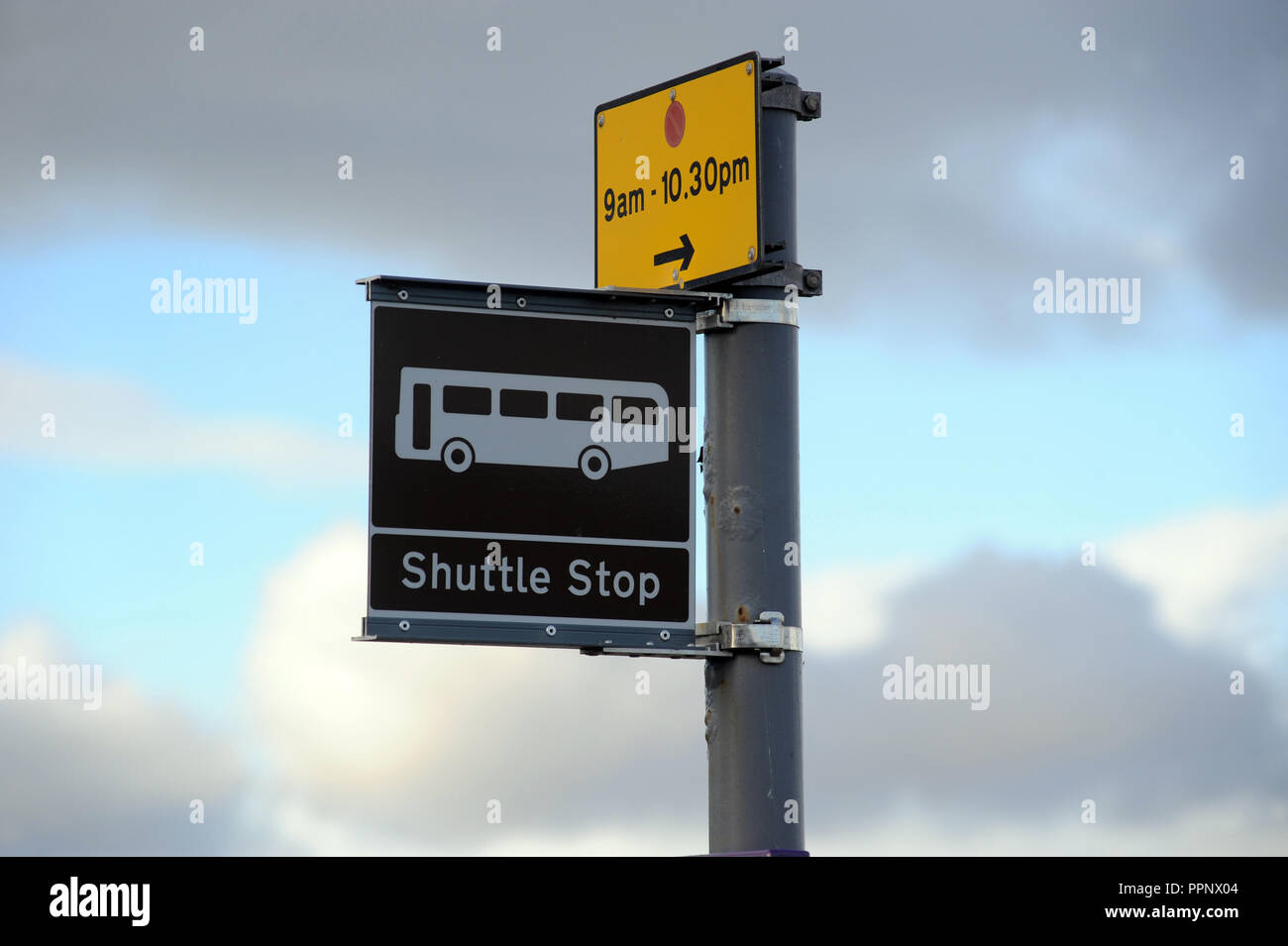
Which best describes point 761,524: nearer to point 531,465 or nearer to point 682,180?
point 531,465

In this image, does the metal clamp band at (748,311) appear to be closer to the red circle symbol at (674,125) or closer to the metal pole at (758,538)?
the metal pole at (758,538)

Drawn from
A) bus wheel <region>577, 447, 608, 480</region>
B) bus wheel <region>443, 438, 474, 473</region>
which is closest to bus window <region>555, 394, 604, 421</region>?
bus wheel <region>577, 447, 608, 480</region>

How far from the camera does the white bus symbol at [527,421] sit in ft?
27.3

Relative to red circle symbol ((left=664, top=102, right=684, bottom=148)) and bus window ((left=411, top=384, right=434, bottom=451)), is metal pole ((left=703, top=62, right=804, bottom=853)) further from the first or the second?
bus window ((left=411, top=384, right=434, bottom=451))

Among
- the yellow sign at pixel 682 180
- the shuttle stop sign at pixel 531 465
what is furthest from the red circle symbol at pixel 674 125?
the shuttle stop sign at pixel 531 465

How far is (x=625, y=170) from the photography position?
9.20 meters

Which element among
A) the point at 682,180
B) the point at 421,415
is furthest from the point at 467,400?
the point at 682,180

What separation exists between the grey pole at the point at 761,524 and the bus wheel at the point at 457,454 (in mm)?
884

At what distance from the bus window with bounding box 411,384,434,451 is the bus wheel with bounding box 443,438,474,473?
70mm

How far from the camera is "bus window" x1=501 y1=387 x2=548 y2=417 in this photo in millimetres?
8438

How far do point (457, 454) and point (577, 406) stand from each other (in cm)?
48
